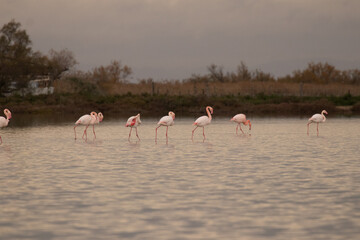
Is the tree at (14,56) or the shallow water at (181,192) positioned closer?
the shallow water at (181,192)

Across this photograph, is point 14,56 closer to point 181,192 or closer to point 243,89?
point 243,89

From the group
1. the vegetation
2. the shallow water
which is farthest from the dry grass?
the shallow water

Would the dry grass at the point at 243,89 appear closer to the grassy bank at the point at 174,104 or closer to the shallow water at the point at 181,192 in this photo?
the grassy bank at the point at 174,104

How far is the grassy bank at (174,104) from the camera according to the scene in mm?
46531

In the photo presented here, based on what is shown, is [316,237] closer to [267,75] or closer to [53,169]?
[53,169]

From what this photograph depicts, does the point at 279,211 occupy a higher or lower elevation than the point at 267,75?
Answer: lower

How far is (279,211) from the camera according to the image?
7781mm

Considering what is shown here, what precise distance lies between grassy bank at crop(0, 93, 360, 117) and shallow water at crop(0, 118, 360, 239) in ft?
99.3

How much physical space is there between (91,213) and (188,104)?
Result: 41.0m

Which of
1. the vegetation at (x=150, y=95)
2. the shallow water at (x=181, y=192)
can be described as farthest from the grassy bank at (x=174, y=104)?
the shallow water at (x=181, y=192)

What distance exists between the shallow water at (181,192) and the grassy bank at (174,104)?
30.3 meters


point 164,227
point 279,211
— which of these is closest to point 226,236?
point 164,227

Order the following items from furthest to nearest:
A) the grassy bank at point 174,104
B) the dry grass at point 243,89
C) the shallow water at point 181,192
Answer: the dry grass at point 243,89 < the grassy bank at point 174,104 < the shallow water at point 181,192

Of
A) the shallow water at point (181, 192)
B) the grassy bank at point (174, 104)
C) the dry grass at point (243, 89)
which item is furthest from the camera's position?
the dry grass at point (243, 89)
